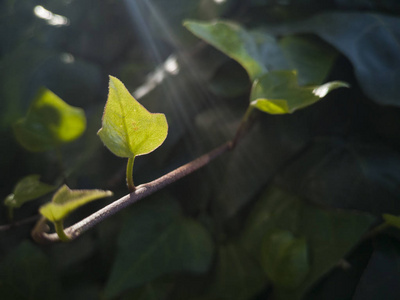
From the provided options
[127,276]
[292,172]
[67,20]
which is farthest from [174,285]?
[67,20]

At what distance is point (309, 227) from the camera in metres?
0.40

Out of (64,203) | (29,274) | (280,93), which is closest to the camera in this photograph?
(64,203)

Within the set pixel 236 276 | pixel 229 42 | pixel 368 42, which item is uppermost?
pixel 229 42

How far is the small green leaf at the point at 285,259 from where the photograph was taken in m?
0.37

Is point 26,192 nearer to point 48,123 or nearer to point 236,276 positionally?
point 48,123

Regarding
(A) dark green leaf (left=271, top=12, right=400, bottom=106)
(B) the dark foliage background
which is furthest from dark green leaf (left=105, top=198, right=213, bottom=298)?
(A) dark green leaf (left=271, top=12, right=400, bottom=106)

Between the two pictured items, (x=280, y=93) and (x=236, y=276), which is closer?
(x=280, y=93)

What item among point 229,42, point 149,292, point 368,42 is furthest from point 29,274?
point 368,42

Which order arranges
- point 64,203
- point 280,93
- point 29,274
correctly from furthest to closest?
point 29,274 → point 280,93 → point 64,203

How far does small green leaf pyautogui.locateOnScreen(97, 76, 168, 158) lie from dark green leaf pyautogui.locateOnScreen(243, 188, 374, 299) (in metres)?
0.24

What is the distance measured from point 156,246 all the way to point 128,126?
232 millimetres

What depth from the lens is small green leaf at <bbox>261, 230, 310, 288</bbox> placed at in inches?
14.7

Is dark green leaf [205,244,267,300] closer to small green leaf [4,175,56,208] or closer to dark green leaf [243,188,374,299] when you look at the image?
dark green leaf [243,188,374,299]

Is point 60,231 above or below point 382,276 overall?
above
